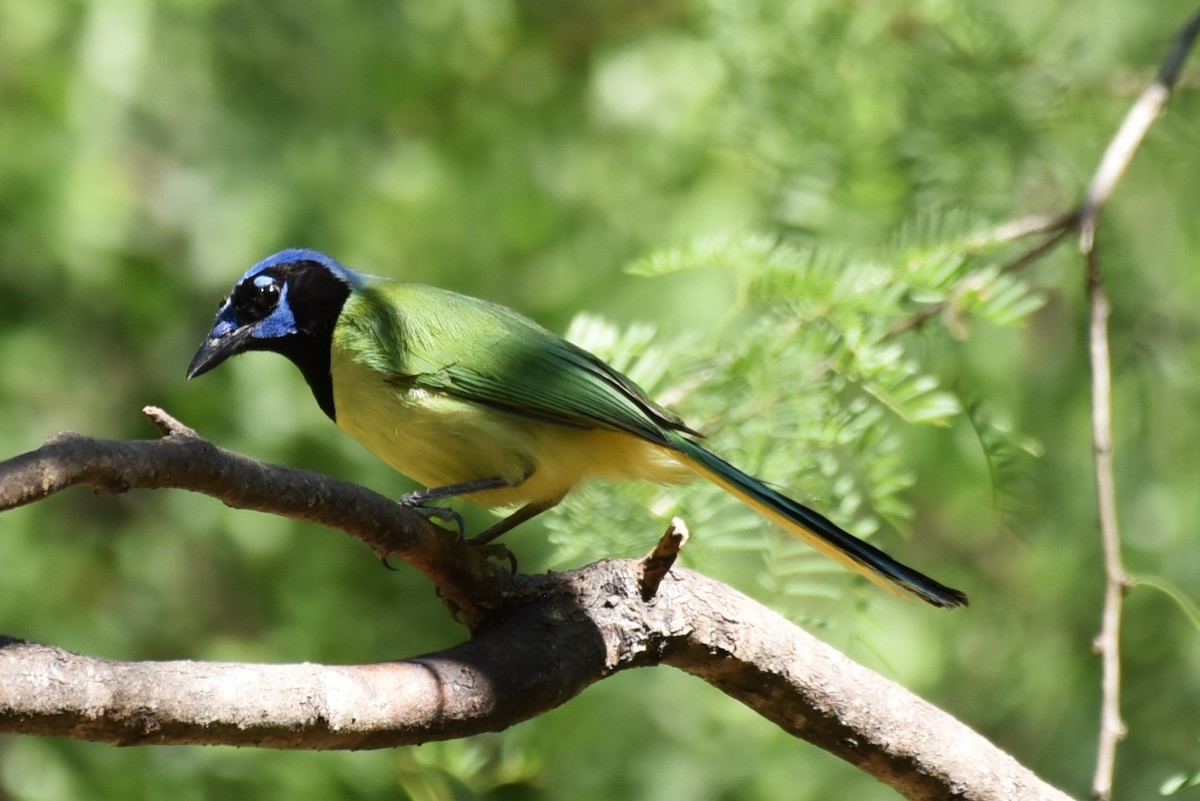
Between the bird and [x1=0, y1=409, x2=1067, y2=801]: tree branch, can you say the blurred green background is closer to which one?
the bird

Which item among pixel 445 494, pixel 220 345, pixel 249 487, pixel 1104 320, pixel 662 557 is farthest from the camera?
pixel 220 345

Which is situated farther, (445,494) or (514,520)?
(514,520)

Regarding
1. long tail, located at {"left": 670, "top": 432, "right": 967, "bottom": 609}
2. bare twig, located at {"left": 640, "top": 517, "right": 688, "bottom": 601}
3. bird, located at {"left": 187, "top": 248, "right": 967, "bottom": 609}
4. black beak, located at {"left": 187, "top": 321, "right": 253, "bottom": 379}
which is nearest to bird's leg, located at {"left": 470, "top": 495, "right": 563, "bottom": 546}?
bird, located at {"left": 187, "top": 248, "right": 967, "bottom": 609}

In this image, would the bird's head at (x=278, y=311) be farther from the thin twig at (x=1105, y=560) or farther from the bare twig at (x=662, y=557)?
the thin twig at (x=1105, y=560)

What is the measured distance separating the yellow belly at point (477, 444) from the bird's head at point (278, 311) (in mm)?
277

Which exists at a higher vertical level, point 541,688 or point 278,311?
point 278,311

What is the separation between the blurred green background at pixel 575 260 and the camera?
14.1 feet

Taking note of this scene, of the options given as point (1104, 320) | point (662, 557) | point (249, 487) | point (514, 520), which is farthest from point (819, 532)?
point (249, 487)

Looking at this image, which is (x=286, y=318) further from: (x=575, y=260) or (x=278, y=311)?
(x=575, y=260)

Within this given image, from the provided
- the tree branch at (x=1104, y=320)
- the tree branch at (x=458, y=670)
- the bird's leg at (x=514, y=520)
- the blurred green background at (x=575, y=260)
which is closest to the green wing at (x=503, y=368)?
the bird's leg at (x=514, y=520)

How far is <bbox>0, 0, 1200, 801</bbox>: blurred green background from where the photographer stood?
429 centimetres

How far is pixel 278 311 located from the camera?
336cm

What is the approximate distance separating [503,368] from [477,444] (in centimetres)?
18

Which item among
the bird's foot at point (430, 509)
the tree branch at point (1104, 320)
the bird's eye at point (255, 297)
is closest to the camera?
the tree branch at point (1104, 320)
